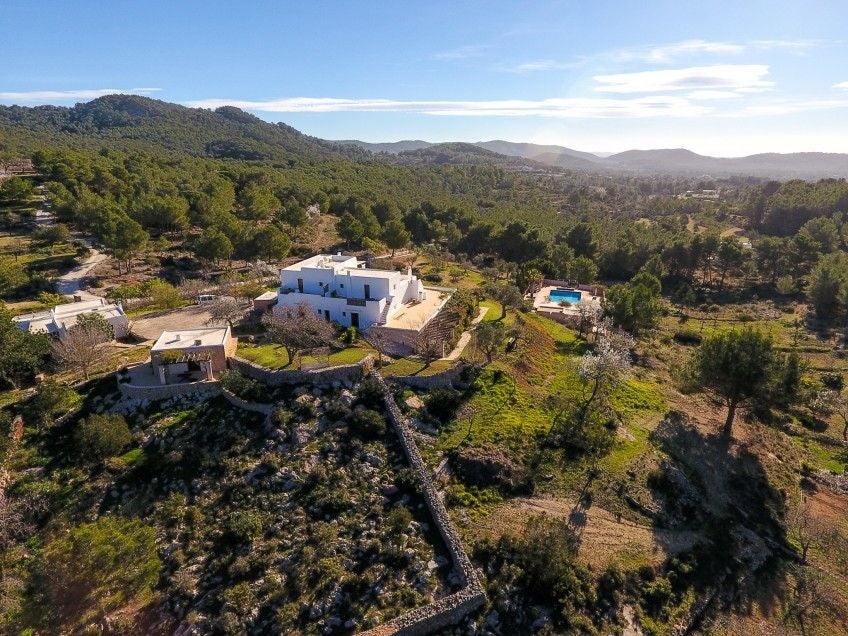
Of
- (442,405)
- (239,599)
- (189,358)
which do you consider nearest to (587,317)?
(442,405)

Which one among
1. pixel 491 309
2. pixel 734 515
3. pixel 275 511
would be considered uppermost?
pixel 491 309

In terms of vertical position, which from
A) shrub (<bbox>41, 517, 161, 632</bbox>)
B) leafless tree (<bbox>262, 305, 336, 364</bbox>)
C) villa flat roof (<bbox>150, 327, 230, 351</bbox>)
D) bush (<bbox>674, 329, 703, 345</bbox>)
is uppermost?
leafless tree (<bbox>262, 305, 336, 364</bbox>)

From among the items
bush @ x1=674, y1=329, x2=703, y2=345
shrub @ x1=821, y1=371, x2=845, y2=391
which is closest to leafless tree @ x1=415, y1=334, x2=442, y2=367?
bush @ x1=674, y1=329, x2=703, y2=345

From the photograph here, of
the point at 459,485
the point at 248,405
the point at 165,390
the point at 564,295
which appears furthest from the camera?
the point at 564,295

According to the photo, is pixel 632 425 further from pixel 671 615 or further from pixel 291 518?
pixel 291 518

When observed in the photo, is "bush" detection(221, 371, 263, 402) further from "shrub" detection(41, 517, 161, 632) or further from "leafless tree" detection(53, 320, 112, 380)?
"leafless tree" detection(53, 320, 112, 380)

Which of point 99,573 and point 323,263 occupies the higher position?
point 323,263

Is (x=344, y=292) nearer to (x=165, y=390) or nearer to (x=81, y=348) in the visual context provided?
(x=165, y=390)
